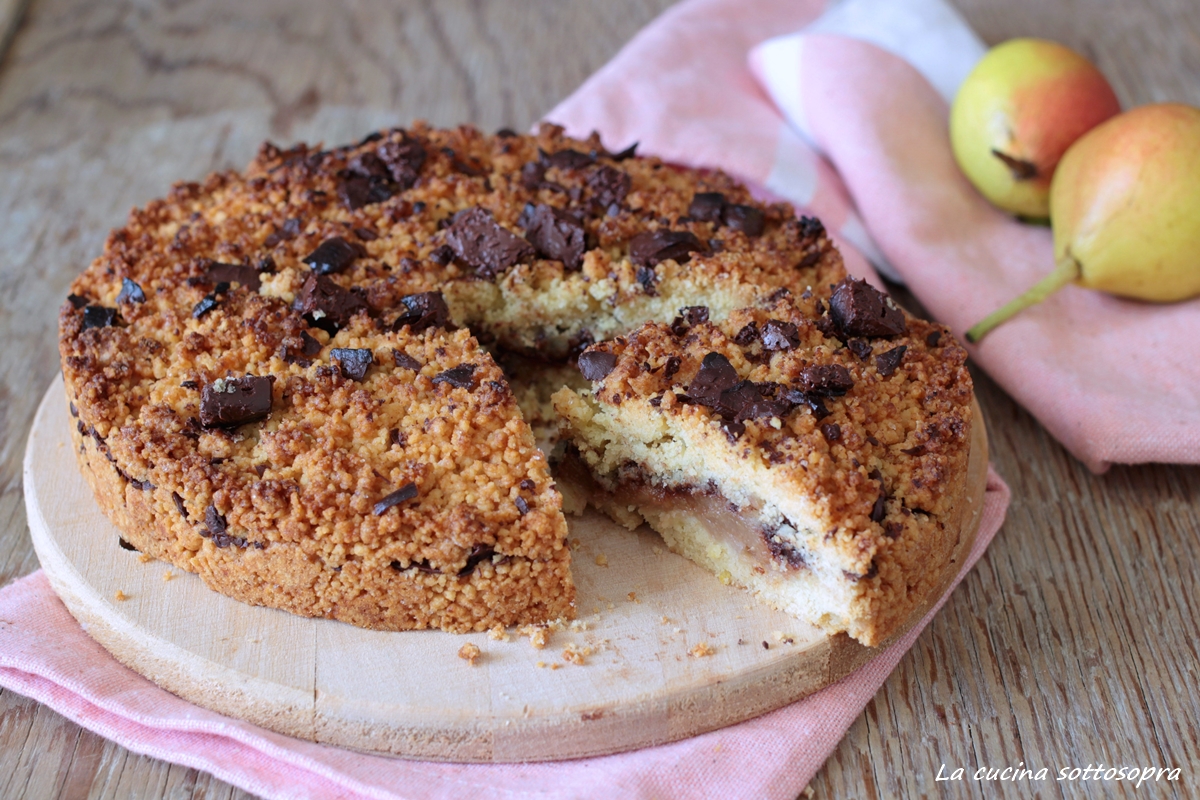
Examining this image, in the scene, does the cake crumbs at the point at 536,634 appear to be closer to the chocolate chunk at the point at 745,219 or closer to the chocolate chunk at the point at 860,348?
the chocolate chunk at the point at 860,348

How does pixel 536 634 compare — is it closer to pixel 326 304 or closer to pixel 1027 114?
pixel 326 304

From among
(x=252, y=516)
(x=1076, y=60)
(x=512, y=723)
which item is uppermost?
(x=1076, y=60)

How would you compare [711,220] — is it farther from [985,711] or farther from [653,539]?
[985,711]

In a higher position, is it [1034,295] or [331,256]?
[331,256]

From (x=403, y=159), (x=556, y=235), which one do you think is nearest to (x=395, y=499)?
(x=556, y=235)

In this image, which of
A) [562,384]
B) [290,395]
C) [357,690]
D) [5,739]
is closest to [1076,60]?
[562,384]

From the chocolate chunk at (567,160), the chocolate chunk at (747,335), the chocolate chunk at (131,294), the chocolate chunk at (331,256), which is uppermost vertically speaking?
the chocolate chunk at (747,335)

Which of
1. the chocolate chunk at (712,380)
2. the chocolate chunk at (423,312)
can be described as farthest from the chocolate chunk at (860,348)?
the chocolate chunk at (423,312)
